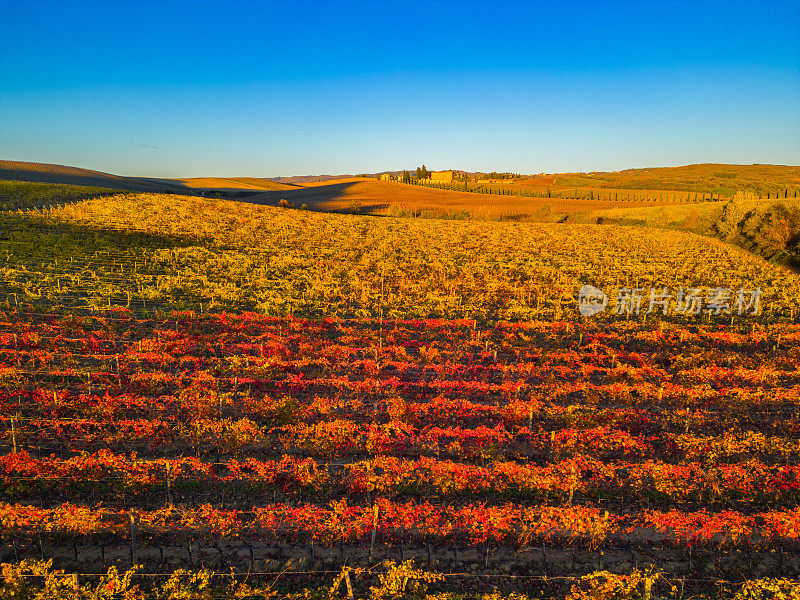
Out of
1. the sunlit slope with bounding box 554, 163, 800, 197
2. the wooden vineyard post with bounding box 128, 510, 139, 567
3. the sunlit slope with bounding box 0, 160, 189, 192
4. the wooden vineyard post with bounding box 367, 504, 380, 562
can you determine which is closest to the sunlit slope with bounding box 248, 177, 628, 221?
the sunlit slope with bounding box 0, 160, 189, 192

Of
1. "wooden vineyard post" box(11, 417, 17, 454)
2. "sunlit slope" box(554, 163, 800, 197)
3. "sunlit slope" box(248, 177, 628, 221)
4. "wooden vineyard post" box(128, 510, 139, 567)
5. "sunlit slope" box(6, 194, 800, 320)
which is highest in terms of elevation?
"sunlit slope" box(554, 163, 800, 197)

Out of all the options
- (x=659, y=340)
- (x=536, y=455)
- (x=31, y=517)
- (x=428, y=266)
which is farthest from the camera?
(x=428, y=266)

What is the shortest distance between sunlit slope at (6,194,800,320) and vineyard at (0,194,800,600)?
2.26 feet

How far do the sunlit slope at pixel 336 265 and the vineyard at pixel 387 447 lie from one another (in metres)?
0.69

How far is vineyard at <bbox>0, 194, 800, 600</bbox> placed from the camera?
970cm

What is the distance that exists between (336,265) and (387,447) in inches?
1185

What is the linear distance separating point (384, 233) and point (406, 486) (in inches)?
2101

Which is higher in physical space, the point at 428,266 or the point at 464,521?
the point at 428,266

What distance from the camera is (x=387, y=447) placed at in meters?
13.8

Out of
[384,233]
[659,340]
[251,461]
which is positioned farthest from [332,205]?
[251,461]

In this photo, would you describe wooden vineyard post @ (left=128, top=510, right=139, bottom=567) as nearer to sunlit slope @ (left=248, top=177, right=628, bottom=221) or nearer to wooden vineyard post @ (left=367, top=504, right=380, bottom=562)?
wooden vineyard post @ (left=367, top=504, right=380, bottom=562)

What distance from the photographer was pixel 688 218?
262 feet

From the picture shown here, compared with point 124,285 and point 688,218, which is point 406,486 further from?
point 688,218

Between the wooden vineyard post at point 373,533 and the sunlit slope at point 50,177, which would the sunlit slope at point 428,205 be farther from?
the wooden vineyard post at point 373,533
